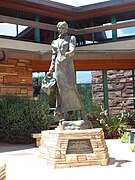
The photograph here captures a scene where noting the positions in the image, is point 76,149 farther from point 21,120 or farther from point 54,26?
point 54,26

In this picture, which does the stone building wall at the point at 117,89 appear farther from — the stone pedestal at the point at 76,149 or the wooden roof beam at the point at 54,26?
the stone pedestal at the point at 76,149

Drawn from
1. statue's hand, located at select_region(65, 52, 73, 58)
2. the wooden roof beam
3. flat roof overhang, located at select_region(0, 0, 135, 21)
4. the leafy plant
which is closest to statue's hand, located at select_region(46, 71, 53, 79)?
statue's hand, located at select_region(65, 52, 73, 58)

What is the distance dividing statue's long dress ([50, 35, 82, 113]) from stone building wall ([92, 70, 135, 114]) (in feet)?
24.9

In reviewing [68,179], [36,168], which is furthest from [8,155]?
[68,179]

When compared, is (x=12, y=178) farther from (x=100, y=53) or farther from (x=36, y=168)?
(x=100, y=53)

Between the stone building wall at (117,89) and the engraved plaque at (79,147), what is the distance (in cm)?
819

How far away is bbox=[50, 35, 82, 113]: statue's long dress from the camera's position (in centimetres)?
754

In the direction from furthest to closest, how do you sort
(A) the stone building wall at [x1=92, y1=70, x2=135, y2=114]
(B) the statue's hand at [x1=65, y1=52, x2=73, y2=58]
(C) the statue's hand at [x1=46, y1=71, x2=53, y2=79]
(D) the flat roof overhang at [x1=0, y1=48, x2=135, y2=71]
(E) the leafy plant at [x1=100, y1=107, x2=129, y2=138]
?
1. (A) the stone building wall at [x1=92, y1=70, x2=135, y2=114]
2. (E) the leafy plant at [x1=100, y1=107, x2=129, y2=138]
3. (D) the flat roof overhang at [x1=0, y1=48, x2=135, y2=71]
4. (C) the statue's hand at [x1=46, y1=71, x2=53, y2=79]
5. (B) the statue's hand at [x1=65, y1=52, x2=73, y2=58]

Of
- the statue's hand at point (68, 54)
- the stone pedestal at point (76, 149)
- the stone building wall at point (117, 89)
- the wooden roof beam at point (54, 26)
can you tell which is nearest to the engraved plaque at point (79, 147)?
the stone pedestal at point (76, 149)

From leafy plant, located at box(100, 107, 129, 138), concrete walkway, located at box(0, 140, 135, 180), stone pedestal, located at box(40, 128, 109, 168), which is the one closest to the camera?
concrete walkway, located at box(0, 140, 135, 180)

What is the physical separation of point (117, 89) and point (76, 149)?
8.71 meters

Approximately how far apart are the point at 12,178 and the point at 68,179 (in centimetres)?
105

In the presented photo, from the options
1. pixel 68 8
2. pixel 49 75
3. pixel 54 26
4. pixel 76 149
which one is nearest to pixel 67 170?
pixel 76 149

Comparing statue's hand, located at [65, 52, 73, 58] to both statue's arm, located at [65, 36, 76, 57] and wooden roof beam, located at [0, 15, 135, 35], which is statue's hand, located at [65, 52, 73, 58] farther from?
wooden roof beam, located at [0, 15, 135, 35]
